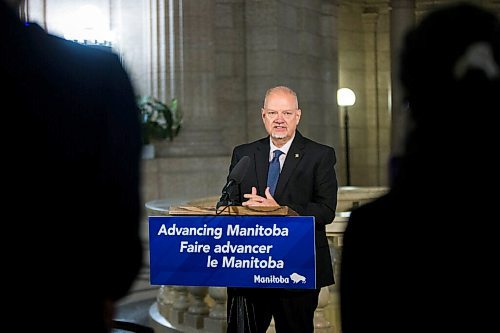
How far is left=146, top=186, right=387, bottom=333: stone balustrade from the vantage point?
7020mm

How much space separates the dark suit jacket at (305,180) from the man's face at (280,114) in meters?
0.10

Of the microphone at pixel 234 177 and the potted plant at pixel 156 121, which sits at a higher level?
the potted plant at pixel 156 121

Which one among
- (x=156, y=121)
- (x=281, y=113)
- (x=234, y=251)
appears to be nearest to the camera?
(x=234, y=251)

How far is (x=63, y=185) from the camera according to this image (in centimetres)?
193

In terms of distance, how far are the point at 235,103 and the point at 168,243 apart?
436 inches

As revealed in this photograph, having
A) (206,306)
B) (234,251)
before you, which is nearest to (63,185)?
(234,251)

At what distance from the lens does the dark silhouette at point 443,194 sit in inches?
75.3

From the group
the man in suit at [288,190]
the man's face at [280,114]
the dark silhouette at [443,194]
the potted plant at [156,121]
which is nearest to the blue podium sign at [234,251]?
the man in suit at [288,190]

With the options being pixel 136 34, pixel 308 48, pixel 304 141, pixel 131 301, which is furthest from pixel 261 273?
pixel 308 48

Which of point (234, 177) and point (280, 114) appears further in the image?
point (280, 114)

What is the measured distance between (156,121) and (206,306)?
253 inches

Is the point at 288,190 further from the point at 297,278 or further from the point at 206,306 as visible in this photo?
the point at 206,306

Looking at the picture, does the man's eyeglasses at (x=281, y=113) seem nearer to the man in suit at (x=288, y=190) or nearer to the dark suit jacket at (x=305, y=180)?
the man in suit at (x=288, y=190)

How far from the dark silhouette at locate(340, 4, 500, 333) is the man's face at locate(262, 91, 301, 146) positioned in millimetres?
3283
